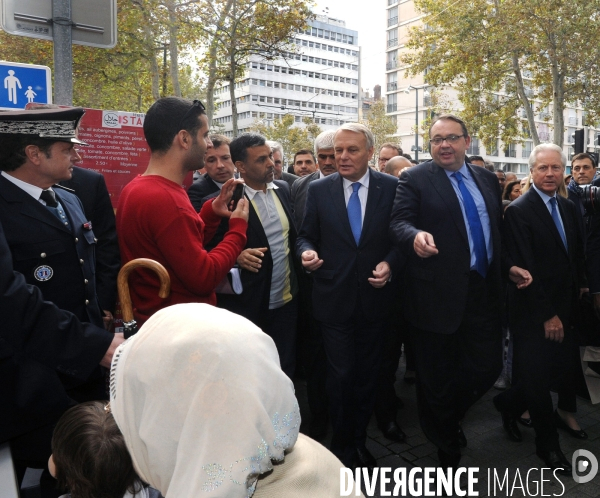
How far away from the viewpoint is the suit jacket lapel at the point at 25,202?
2.36 m

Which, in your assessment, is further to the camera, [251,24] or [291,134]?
[291,134]

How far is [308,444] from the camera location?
4.04 feet

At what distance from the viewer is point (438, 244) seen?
354 centimetres

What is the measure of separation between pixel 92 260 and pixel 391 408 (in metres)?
2.66

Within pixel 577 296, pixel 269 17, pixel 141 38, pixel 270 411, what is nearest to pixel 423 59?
pixel 269 17

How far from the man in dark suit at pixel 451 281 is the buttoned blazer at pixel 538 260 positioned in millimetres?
139

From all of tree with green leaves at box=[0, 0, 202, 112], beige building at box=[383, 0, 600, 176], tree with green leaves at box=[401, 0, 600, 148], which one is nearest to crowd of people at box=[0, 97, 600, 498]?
tree with green leaves at box=[0, 0, 202, 112]

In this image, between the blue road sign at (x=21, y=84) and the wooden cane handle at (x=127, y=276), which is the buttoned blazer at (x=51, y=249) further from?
the blue road sign at (x=21, y=84)

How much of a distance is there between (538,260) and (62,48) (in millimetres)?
3640

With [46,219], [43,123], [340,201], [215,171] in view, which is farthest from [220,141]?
[46,219]

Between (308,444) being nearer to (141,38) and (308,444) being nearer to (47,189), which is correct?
(47,189)

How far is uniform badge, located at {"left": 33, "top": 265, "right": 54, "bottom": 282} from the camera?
2.35m

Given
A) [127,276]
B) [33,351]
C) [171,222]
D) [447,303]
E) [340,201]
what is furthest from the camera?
[340,201]

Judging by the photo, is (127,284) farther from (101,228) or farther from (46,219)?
(101,228)
